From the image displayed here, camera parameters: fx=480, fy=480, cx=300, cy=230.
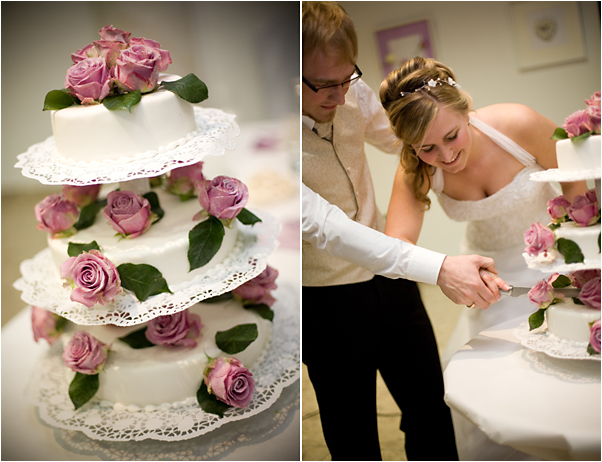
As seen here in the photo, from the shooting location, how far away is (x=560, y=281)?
1.01 meters

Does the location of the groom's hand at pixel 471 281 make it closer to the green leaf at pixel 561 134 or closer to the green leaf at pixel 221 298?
the green leaf at pixel 561 134

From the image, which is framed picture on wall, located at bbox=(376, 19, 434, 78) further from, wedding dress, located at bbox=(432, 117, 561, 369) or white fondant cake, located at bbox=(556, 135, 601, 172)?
white fondant cake, located at bbox=(556, 135, 601, 172)

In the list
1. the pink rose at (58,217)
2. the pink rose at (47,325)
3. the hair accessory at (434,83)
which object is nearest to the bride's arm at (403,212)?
the hair accessory at (434,83)

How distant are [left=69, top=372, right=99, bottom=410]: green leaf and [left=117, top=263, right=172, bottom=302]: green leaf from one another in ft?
1.17

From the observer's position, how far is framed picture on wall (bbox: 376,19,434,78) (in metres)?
1.36

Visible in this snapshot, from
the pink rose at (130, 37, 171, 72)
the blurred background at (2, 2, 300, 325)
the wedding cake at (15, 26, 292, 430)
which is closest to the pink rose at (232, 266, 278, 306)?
the wedding cake at (15, 26, 292, 430)

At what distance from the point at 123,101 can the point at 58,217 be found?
424 millimetres

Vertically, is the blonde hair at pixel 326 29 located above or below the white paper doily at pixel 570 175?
above

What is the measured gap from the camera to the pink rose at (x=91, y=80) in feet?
3.89

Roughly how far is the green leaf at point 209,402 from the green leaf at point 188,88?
0.81 meters

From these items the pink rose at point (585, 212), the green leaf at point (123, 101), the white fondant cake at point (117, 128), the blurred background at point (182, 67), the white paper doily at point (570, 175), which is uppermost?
the blurred background at point (182, 67)

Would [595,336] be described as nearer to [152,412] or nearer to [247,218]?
[247,218]

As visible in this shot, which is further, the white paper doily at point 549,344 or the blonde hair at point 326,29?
the blonde hair at point 326,29

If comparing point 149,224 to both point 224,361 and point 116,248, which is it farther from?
point 224,361
